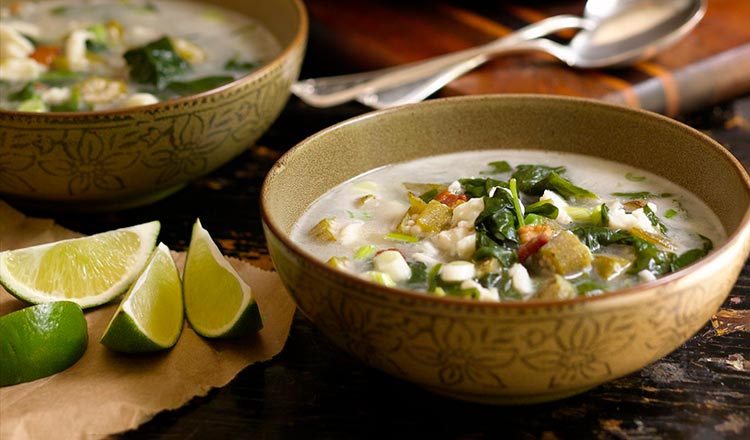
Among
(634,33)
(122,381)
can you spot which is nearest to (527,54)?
(634,33)

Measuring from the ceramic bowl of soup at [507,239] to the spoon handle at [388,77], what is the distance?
3.04 ft

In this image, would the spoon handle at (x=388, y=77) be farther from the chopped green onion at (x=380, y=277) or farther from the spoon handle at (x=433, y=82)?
the chopped green onion at (x=380, y=277)

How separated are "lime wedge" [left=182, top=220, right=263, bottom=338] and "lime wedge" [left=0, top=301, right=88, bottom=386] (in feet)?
0.95

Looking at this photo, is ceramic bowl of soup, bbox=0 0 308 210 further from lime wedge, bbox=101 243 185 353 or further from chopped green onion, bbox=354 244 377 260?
chopped green onion, bbox=354 244 377 260

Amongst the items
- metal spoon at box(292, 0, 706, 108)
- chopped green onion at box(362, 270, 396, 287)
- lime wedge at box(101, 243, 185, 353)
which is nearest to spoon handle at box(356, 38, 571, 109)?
metal spoon at box(292, 0, 706, 108)

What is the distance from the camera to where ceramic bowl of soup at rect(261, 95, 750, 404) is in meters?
1.84

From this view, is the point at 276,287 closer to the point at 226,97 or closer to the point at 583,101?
the point at 226,97

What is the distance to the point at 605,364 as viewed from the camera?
1.91 meters

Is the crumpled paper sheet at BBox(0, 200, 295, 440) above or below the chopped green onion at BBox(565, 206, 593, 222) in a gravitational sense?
below

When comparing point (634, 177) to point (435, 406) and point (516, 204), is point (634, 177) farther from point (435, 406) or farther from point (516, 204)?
point (435, 406)

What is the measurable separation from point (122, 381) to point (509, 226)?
948 mm

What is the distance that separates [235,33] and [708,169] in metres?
1.93

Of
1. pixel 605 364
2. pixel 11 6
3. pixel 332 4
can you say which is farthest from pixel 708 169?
pixel 11 6

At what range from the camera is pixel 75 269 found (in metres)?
2.60
